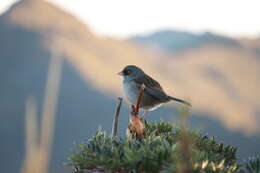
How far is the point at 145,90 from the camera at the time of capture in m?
5.13

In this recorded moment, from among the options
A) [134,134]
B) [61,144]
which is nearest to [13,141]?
[61,144]

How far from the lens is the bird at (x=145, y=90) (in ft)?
16.5

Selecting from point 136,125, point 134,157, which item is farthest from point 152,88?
point 134,157

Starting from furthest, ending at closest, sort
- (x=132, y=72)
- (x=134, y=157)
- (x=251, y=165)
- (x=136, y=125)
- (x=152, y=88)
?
1. (x=132, y=72)
2. (x=152, y=88)
3. (x=136, y=125)
4. (x=251, y=165)
5. (x=134, y=157)

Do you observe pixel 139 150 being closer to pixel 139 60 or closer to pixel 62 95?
pixel 62 95

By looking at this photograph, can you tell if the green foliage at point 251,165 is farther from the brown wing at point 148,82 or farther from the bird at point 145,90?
the brown wing at point 148,82

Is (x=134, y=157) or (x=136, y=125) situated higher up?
(x=136, y=125)

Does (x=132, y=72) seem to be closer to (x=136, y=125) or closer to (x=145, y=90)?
(x=145, y=90)

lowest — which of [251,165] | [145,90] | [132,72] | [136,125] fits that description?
[251,165]

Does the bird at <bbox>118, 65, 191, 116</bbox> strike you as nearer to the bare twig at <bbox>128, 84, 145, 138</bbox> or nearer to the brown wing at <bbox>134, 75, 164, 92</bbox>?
the brown wing at <bbox>134, 75, 164, 92</bbox>

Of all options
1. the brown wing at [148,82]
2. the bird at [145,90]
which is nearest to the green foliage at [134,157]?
the bird at [145,90]

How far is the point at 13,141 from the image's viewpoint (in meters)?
33.9

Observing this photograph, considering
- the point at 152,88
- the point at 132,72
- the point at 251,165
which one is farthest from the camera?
the point at 132,72

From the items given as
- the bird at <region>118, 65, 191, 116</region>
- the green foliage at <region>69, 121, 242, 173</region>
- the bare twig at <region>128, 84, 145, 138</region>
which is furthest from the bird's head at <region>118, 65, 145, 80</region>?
the green foliage at <region>69, 121, 242, 173</region>
